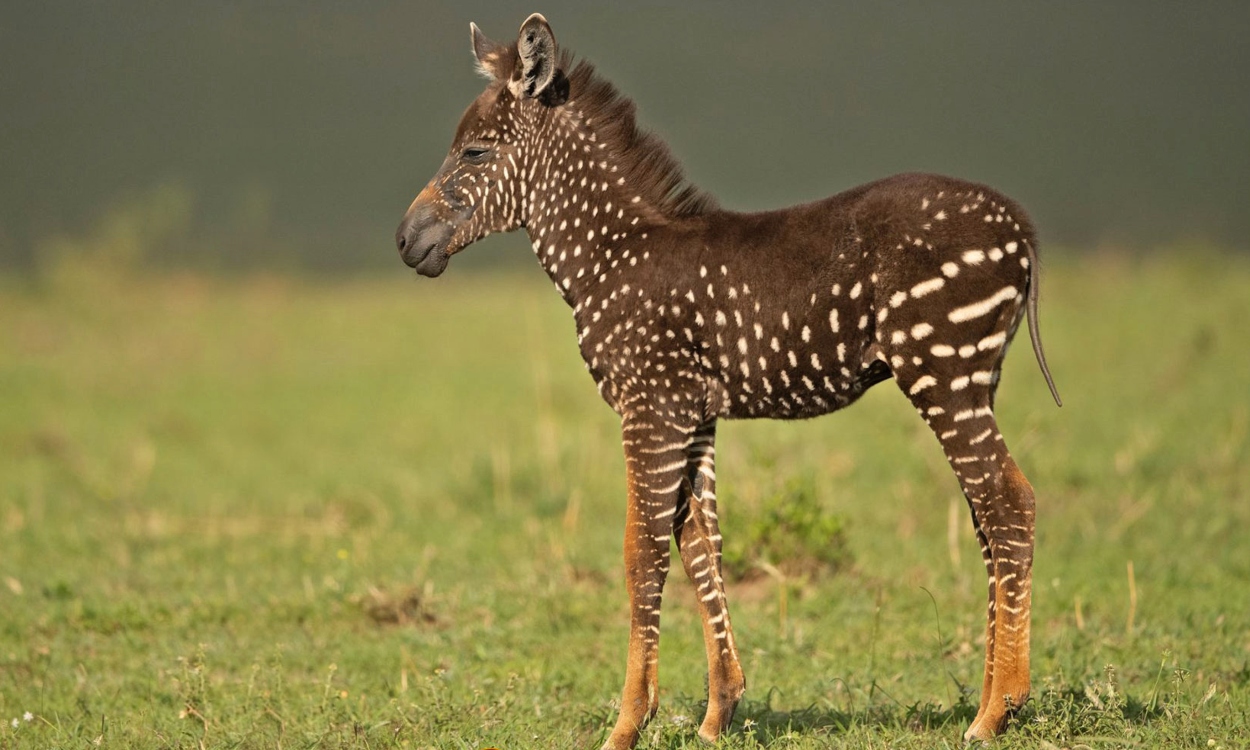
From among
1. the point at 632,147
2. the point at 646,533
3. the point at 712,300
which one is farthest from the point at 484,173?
the point at 646,533

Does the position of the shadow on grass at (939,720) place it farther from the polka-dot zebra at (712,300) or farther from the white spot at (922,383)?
the white spot at (922,383)

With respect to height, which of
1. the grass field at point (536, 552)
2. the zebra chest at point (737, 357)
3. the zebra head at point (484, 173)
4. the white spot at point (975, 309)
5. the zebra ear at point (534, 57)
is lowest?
the grass field at point (536, 552)

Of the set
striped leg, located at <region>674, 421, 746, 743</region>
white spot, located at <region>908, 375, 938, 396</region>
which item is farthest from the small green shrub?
white spot, located at <region>908, 375, 938, 396</region>

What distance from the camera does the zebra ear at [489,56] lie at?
6.36 meters

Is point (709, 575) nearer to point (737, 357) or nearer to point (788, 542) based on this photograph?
point (737, 357)

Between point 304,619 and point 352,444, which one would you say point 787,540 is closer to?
point 304,619

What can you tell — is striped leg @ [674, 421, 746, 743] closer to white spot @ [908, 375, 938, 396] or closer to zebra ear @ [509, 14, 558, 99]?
white spot @ [908, 375, 938, 396]

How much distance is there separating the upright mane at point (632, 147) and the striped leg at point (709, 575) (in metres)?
1.02

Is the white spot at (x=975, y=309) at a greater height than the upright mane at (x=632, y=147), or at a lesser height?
lesser

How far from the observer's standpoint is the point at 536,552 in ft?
31.2

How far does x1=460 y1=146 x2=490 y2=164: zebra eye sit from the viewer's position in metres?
6.34

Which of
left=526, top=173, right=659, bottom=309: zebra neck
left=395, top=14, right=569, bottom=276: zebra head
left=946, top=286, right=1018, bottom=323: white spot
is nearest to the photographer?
left=946, top=286, right=1018, bottom=323: white spot

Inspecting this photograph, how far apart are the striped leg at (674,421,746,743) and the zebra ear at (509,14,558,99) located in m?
1.73

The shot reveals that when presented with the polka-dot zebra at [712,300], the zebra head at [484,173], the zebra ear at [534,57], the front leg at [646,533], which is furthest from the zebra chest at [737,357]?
the zebra ear at [534,57]
